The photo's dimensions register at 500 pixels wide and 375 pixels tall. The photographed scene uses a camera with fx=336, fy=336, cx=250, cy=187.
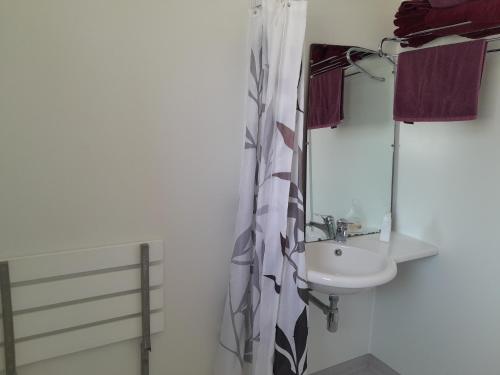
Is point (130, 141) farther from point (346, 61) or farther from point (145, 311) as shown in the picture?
point (346, 61)

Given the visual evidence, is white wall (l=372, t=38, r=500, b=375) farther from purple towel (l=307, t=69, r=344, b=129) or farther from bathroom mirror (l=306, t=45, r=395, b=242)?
purple towel (l=307, t=69, r=344, b=129)

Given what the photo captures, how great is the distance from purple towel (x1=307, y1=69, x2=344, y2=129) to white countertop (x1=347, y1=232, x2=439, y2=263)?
644mm

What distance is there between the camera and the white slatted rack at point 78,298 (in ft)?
3.91

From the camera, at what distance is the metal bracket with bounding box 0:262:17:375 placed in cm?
114

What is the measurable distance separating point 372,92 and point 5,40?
1682mm

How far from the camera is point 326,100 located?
170 centimetres

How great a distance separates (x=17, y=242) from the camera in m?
1.18

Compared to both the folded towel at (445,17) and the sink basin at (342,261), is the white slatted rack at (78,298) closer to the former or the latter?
Answer: the sink basin at (342,261)

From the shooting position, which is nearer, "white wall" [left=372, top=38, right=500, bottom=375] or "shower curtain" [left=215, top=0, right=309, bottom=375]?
"shower curtain" [left=215, top=0, right=309, bottom=375]

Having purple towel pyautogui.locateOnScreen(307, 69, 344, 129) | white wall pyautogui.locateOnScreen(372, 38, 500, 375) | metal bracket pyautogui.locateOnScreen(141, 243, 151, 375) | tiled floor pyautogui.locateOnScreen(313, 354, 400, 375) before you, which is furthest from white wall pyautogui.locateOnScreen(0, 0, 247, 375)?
white wall pyautogui.locateOnScreen(372, 38, 500, 375)

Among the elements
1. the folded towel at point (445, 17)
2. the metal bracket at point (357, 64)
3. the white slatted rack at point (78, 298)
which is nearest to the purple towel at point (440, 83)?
the folded towel at point (445, 17)

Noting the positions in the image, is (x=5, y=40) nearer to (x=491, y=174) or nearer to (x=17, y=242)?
(x=17, y=242)

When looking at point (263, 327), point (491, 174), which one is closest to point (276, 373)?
point (263, 327)

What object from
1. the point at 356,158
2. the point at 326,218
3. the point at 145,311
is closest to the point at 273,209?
the point at 326,218
